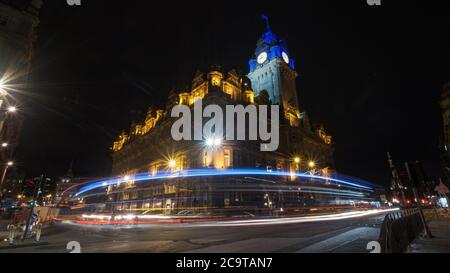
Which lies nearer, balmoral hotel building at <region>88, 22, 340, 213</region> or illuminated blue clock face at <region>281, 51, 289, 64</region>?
balmoral hotel building at <region>88, 22, 340, 213</region>

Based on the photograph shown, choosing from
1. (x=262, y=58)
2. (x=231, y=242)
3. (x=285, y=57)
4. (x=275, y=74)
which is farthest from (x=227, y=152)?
(x=285, y=57)

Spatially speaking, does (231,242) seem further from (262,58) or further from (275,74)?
(262,58)

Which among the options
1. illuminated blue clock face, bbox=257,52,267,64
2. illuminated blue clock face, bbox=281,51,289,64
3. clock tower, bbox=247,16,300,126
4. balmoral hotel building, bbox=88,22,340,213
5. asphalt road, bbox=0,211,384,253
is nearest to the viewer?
asphalt road, bbox=0,211,384,253

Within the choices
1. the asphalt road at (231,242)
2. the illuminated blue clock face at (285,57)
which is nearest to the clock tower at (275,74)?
the illuminated blue clock face at (285,57)

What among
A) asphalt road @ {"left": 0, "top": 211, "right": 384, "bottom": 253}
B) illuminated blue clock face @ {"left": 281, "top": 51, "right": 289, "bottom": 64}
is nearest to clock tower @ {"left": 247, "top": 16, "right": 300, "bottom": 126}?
illuminated blue clock face @ {"left": 281, "top": 51, "right": 289, "bottom": 64}

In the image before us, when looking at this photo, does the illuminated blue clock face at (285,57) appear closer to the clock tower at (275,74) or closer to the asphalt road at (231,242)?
the clock tower at (275,74)

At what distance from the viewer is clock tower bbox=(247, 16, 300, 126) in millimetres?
69312

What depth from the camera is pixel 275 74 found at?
71.2 meters

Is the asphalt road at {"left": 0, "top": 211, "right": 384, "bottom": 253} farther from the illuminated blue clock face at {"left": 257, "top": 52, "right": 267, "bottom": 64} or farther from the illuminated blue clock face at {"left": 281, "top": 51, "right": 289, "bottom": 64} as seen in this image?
the illuminated blue clock face at {"left": 281, "top": 51, "right": 289, "bottom": 64}
